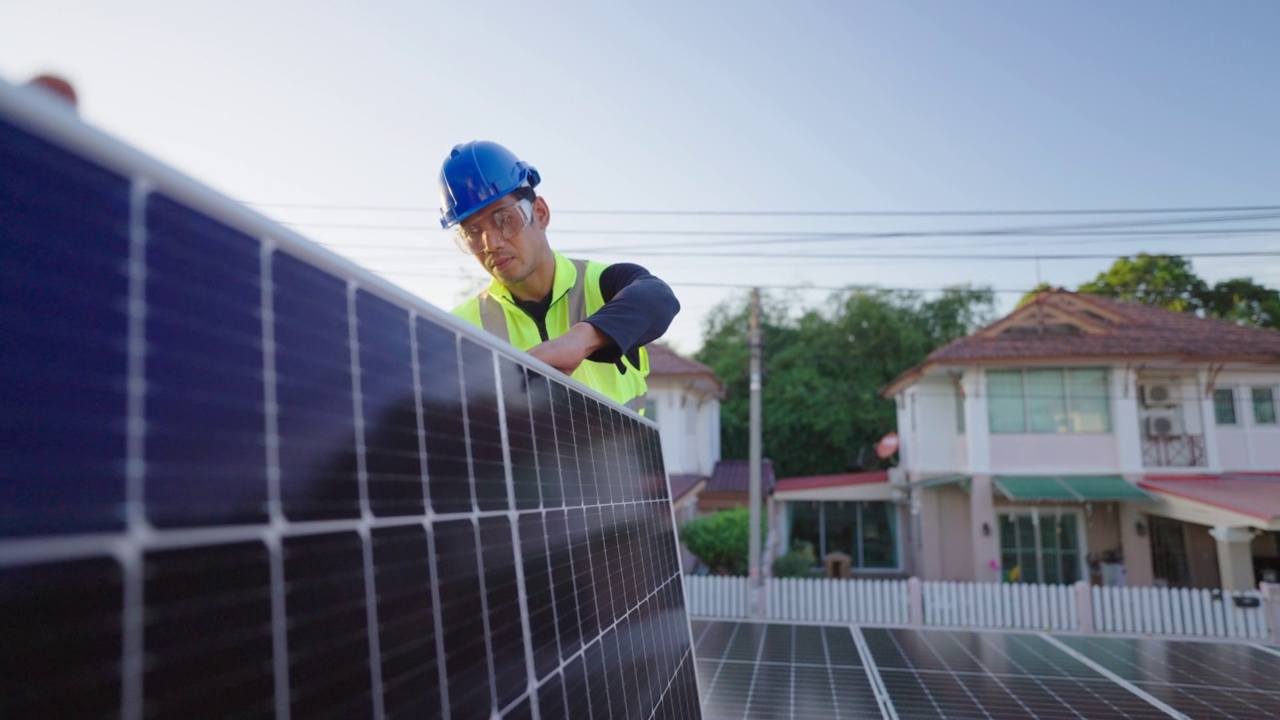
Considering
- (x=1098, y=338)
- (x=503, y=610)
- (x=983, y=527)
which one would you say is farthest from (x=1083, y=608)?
(x=503, y=610)

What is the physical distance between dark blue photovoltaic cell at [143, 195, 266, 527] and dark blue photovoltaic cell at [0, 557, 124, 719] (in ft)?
0.28

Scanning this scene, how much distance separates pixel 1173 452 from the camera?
73.8 feet

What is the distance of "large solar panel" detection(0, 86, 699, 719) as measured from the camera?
67 centimetres

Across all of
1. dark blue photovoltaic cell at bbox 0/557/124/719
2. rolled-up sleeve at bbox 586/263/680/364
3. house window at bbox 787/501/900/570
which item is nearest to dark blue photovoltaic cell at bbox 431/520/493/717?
dark blue photovoltaic cell at bbox 0/557/124/719

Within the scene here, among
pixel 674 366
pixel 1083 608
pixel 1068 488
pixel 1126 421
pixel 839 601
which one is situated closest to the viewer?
pixel 1083 608

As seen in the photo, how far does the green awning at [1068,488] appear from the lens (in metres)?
20.4

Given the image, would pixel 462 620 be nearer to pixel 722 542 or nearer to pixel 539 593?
pixel 539 593

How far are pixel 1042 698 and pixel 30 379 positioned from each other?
1075 cm

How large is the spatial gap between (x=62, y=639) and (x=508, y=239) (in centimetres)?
249

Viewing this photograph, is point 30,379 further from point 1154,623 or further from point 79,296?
point 1154,623

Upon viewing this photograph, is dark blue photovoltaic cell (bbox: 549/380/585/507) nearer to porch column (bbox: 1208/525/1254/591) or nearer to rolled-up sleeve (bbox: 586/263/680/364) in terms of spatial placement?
rolled-up sleeve (bbox: 586/263/680/364)

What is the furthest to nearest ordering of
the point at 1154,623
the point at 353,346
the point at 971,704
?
the point at 1154,623 < the point at 971,704 < the point at 353,346

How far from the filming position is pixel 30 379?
670 mm

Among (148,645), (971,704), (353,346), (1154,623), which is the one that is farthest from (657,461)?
(1154,623)
